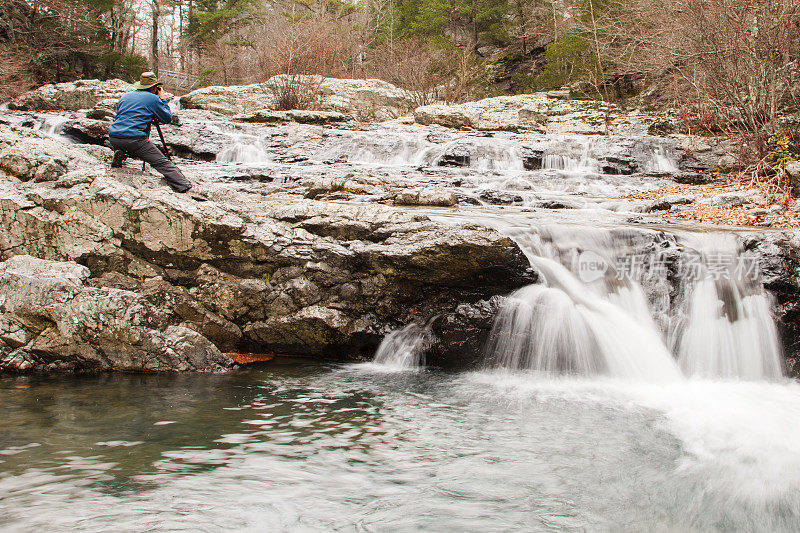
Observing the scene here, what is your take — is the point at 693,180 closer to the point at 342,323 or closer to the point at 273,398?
the point at 342,323

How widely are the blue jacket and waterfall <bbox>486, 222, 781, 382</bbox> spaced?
4688 millimetres

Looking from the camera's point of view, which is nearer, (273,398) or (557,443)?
(557,443)

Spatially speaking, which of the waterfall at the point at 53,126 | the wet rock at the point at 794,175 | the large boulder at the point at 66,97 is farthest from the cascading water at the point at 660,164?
the large boulder at the point at 66,97

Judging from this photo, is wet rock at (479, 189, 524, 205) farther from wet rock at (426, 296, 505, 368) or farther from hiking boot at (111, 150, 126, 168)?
hiking boot at (111, 150, 126, 168)

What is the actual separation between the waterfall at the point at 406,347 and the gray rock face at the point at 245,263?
0.44ft

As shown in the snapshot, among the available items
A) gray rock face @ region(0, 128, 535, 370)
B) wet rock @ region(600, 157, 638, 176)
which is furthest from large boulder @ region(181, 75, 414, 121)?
gray rock face @ region(0, 128, 535, 370)

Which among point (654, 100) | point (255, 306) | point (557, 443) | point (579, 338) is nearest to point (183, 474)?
point (557, 443)


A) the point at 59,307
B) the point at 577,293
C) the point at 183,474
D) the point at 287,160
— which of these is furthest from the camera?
the point at 287,160

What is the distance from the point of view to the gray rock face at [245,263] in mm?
5109

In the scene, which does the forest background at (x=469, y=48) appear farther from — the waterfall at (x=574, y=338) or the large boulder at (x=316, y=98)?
the waterfall at (x=574, y=338)

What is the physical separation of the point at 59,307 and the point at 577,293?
5156 millimetres

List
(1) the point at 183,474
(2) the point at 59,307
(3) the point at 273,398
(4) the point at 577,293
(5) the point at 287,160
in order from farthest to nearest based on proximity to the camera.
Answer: (5) the point at 287,160 < (4) the point at 577,293 < (2) the point at 59,307 < (3) the point at 273,398 < (1) the point at 183,474

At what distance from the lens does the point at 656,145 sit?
13.3m

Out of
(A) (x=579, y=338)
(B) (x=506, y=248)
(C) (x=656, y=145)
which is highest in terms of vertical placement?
(C) (x=656, y=145)
